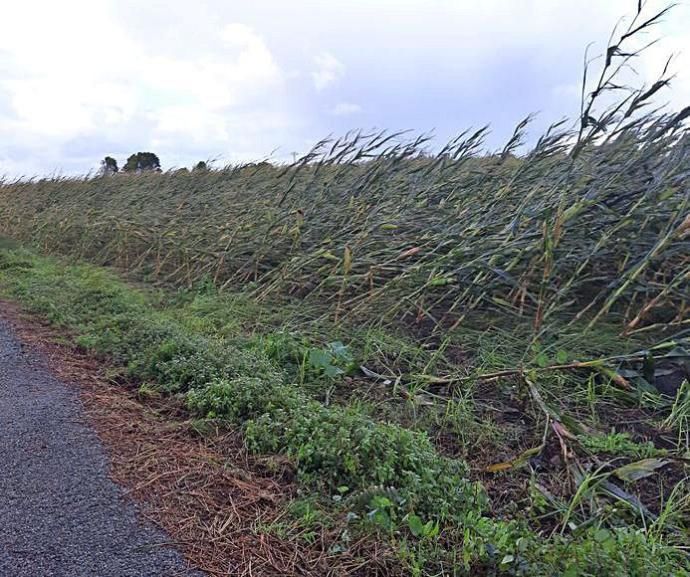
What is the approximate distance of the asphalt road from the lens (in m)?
A: 1.68

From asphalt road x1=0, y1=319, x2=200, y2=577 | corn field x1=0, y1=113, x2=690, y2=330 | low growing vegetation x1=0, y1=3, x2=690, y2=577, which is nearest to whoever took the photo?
asphalt road x1=0, y1=319, x2=200, y2=577

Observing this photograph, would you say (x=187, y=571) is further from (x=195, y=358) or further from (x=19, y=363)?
(x=19, y=363)

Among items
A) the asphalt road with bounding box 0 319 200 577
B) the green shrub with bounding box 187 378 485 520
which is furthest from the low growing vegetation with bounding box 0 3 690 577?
the asphalt road with bounding box 0 319 200 577

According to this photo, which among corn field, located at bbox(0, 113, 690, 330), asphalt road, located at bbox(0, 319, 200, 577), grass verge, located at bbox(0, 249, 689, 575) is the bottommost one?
asphalt road, located at bbox(0, 319, 200, 577)

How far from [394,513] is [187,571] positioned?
667 mm

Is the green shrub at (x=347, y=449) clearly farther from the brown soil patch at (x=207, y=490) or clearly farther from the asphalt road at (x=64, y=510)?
the asphalt road at (x=64, y=510)

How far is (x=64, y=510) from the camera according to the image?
1918mm

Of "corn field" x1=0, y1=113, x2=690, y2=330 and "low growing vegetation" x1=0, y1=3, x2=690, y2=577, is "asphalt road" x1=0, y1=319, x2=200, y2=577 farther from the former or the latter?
"corn field" x1=0, y1=113, x2=690, y2=330

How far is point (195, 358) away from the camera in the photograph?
10.5ft

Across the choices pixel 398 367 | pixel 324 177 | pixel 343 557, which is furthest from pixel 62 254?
pixel 343 557

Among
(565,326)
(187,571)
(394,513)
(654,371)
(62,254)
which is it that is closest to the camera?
(187,571)

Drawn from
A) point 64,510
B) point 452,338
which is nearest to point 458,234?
point 452,338

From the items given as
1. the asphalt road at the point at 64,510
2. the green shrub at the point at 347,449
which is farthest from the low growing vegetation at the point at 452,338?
the asphalt road at the point at 64,510

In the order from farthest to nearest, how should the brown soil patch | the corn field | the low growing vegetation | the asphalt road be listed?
1. the corn field
2. the low growing vegetation
3. the brown soil patch
4. the asphalt road
